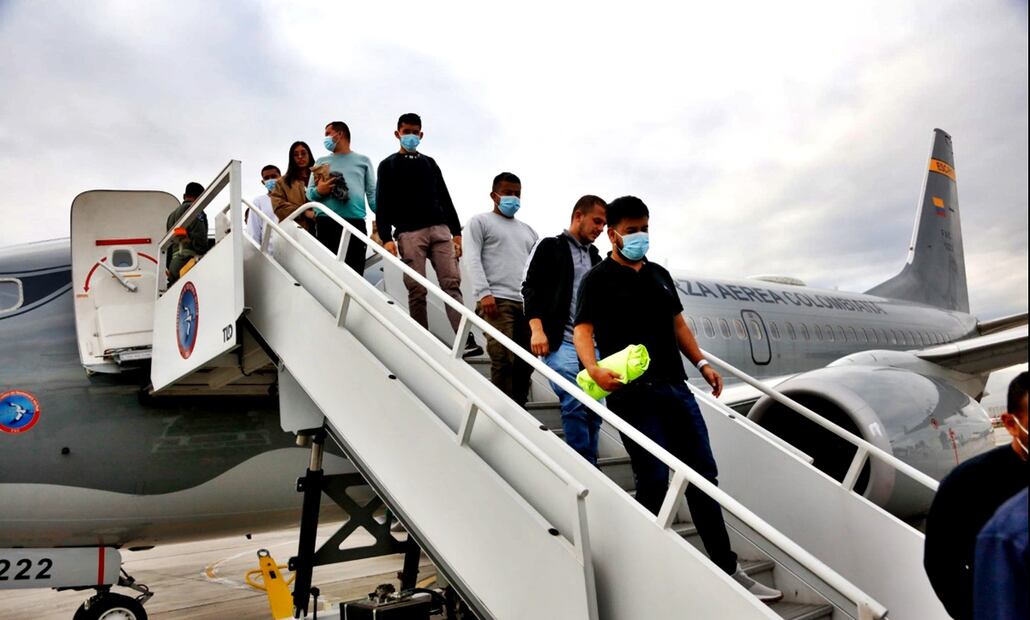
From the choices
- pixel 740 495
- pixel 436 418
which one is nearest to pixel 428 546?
pixel 436 418

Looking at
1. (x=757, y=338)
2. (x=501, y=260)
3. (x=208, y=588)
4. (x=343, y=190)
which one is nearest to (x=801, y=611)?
(x=501, y=260)

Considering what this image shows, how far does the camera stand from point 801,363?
967 centimetres

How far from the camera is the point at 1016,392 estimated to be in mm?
1165

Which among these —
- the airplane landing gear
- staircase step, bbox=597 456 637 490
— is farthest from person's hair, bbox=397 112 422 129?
the airplane landing gear

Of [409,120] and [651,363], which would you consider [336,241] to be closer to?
[409,120]

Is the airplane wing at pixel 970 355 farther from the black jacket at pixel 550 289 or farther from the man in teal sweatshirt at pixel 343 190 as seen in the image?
the man in teal sweatshirt at pixel 343 190

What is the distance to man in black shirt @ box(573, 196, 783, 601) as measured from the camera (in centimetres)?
254

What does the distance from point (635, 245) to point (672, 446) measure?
0.70 m

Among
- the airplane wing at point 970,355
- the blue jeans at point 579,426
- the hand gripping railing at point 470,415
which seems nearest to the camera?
the hand gripping railing at point 470,415

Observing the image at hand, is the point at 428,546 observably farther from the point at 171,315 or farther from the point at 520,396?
the point at 171,315

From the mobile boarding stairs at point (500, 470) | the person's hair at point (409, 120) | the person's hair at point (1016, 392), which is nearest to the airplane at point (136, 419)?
the mobile boarding stairs at point (500, 470)

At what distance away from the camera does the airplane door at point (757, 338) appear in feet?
29.0

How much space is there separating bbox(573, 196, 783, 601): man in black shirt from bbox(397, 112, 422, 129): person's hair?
168 cm

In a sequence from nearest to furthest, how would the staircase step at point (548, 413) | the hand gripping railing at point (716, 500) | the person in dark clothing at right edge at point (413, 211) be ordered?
the hand gripping railing at point (716, 500)
the staircase step at point (548, 413)
the person in dark clothing at right edge at point (413, 211)
